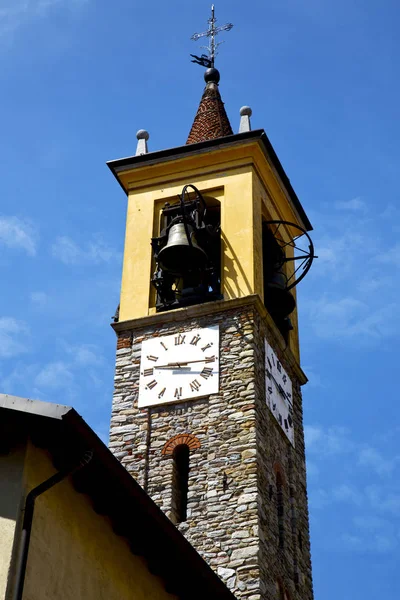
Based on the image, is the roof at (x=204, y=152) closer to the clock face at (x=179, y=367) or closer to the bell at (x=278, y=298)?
the bell at (x=278, y=298)

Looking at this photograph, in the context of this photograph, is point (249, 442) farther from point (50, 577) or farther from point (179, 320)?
point (50, 577)

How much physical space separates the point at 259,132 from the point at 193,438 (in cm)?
519

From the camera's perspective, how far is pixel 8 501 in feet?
23.0

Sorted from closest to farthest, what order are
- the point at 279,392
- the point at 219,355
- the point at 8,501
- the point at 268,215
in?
the point at 8,501 → the point at 219,355 → the point at 279,392 → the point at 268,215

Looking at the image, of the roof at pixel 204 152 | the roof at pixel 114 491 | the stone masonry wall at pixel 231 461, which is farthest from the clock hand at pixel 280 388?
the roof at pixel 114 491

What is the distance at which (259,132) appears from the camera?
17000mm

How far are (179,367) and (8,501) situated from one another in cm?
809

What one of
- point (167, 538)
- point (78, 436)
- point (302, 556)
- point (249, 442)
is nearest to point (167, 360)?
point (249, 442)

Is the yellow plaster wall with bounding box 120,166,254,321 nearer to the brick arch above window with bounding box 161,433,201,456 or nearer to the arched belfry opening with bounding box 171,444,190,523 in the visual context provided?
the brick arch above window with bounding box 161,433,201,456

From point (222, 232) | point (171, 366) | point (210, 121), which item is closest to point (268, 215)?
point (222, 232)

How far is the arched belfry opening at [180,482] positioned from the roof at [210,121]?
5.77 m

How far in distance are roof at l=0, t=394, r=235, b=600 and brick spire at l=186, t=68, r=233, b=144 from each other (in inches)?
383

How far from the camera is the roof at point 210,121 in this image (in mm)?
18406

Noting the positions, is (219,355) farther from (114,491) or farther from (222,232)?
(114,491)
